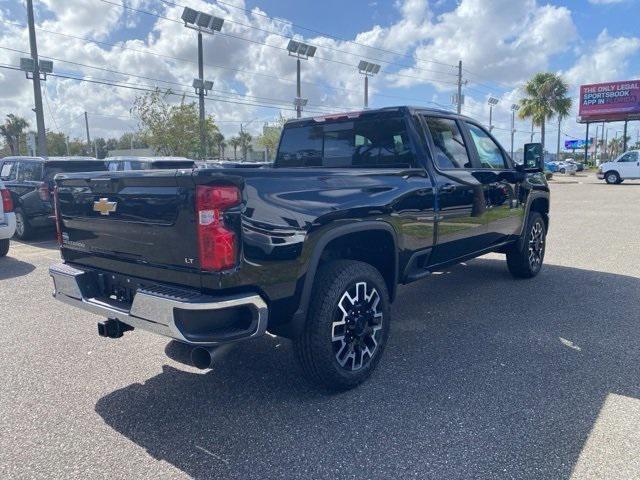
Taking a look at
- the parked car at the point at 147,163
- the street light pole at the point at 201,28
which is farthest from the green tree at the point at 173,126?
the parked car at the point at 147,163

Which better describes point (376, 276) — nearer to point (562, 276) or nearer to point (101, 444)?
point (101, 444)

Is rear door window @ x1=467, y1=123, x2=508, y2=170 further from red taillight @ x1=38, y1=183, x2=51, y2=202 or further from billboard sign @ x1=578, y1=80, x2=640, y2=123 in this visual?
billboard sign @ x1=578, y1=80, x2=640, y2=123

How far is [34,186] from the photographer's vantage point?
31.3 feet

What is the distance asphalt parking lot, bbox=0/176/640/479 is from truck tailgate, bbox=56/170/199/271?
3.29ft

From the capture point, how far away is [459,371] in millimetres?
3662

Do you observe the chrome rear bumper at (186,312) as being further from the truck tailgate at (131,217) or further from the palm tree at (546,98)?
the palm tree at (546,98)

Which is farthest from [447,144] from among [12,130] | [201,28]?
[12,130]

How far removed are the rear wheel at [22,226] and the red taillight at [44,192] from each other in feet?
2.31

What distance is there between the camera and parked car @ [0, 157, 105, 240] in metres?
9.45

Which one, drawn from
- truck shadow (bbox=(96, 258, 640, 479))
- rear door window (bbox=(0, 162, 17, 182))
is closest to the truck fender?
truck shadow (bbox=(96, 258, 640, 479))

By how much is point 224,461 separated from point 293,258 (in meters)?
1.17

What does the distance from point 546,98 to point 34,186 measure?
36.8 m

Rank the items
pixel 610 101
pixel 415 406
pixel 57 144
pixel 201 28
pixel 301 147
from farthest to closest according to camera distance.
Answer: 1. pixel 57 144
2. pixel 610 101
3. pixel 201 28
4. pixel 301 147
5. pixel 415 406

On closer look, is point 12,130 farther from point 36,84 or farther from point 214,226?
point 214,226
